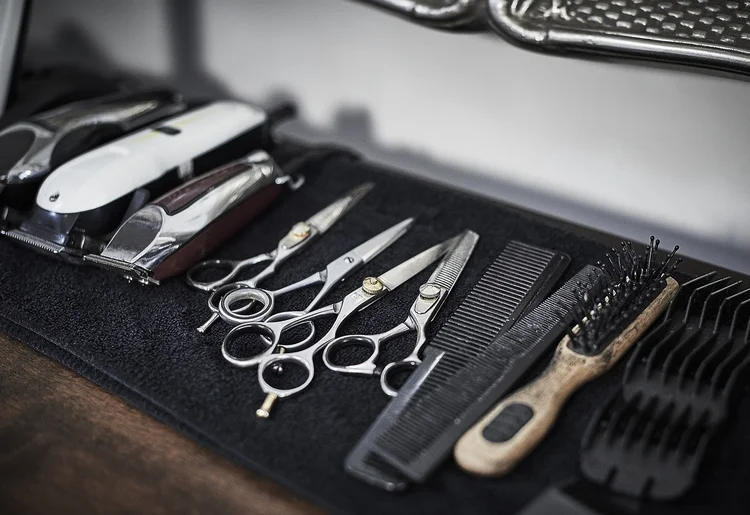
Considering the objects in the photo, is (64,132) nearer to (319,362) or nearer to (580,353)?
(319,362)

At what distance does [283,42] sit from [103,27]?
12.8 inches

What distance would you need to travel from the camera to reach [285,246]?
66 centimetres

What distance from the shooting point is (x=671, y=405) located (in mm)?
465

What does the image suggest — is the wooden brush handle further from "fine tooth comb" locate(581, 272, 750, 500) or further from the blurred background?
the blurred background

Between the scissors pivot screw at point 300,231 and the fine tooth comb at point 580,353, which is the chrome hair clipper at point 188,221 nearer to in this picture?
the scissors pivot screw at point 300,231

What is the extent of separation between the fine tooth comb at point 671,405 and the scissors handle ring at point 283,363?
0.62 feet

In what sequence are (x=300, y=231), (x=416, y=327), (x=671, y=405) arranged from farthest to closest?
(x=300, y=231), (x=416, y=327), (x=671, y=405)

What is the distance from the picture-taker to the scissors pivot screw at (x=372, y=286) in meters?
0.60

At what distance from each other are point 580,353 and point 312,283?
0.22 meters

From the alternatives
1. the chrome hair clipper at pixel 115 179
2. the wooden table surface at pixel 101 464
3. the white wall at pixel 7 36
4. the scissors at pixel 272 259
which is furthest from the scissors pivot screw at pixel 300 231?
the white wall at pixel 7 36

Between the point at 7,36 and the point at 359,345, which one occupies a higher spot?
the point at 7,36

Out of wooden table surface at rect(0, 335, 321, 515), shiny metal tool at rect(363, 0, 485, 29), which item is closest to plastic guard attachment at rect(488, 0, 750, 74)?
shiny metal tool at rect(363, 0, 485, 29)

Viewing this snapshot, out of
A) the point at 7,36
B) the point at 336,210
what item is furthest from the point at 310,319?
the point at 7,36

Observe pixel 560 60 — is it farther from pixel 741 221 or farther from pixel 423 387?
pixel 423 387
